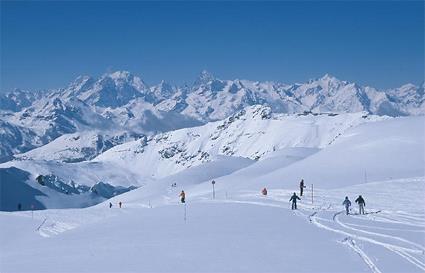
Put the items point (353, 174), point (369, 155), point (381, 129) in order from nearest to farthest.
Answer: point (353, 174)
point (369, 155)
point (381, 129)

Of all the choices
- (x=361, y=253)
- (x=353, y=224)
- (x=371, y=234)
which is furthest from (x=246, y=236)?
(x=353, y=224)

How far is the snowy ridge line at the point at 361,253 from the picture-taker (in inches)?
759

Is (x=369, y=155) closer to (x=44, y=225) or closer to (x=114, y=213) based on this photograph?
(x=114, y=213)

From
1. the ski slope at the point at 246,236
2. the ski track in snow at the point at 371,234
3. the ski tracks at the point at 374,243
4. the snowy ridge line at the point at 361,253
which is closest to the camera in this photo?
the snowy ridge line at the point at 361,253

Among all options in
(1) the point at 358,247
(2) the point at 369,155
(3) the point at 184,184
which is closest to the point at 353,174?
(2) the point at 369,155

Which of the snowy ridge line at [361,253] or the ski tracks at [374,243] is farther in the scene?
the ski tracks at [374,243]

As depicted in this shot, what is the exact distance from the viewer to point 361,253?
71.1 feet

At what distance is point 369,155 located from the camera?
70.9m

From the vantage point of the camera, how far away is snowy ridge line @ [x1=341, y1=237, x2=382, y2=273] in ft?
63.2

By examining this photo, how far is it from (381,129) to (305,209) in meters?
53.0

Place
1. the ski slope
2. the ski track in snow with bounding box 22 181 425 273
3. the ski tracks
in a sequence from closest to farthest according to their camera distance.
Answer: the ski slope < the ski tracks < the ski track in snow with bounding box 22 181 425 273

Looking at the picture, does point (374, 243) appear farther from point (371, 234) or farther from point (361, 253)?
point (361, 253)

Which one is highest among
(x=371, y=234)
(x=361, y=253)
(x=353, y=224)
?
(x=353, y=224)

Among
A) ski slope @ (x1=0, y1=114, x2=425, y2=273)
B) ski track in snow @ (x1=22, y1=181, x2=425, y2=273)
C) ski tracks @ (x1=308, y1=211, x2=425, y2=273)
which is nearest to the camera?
ski slope @ (x1=0, y1=114, x2=425, y2=273)
